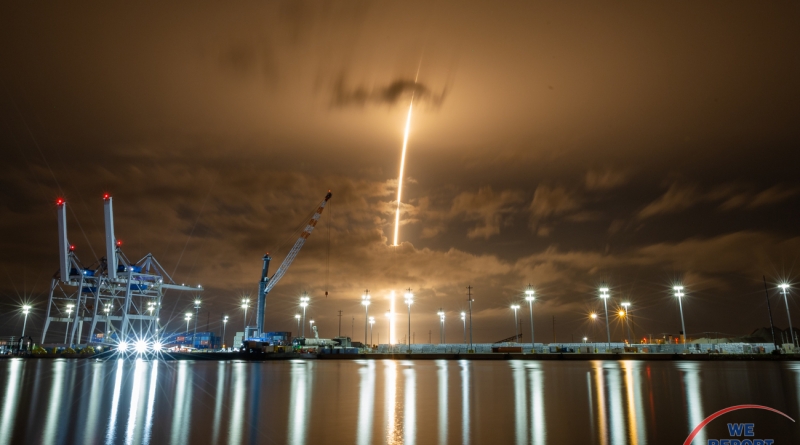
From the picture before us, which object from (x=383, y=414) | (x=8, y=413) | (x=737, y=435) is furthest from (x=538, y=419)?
(x=8, y=413)

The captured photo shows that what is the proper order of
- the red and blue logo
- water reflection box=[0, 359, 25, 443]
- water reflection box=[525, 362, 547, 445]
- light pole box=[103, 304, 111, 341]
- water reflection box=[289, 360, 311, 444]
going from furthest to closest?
light pole box=[103, 304, 111, 341]
water reflection box=[0, 359, 25, 443]
water reflection box=[289, 360, 311, 444]
water reflection box=[525, 362, 547, 445]
the red and blue logo

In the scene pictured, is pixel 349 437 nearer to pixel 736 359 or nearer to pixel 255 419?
pixel 255 419

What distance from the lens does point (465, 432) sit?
1222 cm

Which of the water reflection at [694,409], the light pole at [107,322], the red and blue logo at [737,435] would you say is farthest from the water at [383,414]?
the light pole at [107,322]

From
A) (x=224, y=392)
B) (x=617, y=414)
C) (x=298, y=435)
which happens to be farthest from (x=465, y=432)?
(x=224, y=392)

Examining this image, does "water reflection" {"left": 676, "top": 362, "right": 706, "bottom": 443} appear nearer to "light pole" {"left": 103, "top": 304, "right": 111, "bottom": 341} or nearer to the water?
the water

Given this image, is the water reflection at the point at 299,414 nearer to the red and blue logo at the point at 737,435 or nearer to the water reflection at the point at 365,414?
the water reflection at the point at 365,414

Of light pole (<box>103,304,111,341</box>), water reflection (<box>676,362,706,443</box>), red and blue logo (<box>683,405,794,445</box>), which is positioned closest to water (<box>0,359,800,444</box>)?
water reflection (<box>676,362,706,443</box>)

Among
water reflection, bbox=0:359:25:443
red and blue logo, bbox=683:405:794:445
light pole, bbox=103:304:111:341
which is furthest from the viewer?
light pole, bbox=103:304:111:341

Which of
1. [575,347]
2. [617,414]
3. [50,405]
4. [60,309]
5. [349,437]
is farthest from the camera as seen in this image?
[60,309]

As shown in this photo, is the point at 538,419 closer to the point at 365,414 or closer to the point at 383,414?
the point at 383,414

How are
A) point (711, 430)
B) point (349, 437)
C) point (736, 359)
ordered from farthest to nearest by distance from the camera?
point (736, 359)
point (711, 430)
point (349, 437)

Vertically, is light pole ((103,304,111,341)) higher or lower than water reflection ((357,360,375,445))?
higher

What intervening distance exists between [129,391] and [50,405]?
505 cm
